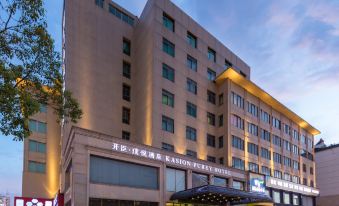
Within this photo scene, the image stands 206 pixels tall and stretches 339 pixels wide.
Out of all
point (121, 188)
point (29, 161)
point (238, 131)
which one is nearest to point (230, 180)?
point (238, 131)

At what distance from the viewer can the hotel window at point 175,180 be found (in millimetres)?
40438

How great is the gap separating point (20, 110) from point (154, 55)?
3410 cm

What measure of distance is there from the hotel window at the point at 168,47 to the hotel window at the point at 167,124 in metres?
8.08

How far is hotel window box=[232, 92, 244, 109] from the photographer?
2315 inches

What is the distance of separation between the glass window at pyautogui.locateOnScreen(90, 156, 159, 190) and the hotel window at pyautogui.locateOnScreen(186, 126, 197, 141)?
12995mm

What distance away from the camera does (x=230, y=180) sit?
164ft

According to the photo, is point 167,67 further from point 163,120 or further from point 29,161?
point 29,161

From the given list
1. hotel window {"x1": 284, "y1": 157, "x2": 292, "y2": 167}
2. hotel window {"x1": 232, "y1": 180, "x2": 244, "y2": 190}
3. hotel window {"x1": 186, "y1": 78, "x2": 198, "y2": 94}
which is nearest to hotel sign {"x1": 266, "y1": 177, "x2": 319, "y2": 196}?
hotel window {"x1": 284, "y1": 157, "x2": 292, "y2": 167}

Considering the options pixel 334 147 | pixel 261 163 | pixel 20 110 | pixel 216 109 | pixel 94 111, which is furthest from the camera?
pixel 334 147

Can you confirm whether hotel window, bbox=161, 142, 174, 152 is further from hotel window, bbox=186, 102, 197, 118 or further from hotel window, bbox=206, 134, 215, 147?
hotel window, bbox=206, 134, 215, 147

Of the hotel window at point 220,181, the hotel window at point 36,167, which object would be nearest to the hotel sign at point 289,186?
the hotel window at point 220,181

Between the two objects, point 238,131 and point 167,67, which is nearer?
point 167,67

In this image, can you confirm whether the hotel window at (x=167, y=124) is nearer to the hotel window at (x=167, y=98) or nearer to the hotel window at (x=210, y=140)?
the hotel window at (x=167, y=98)

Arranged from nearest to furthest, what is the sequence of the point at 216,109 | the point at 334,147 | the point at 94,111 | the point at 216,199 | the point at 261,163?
the point at 216,199 → the point at 94,111 → the point at 216,109 → the point at 261,163 → the point at 334,147
